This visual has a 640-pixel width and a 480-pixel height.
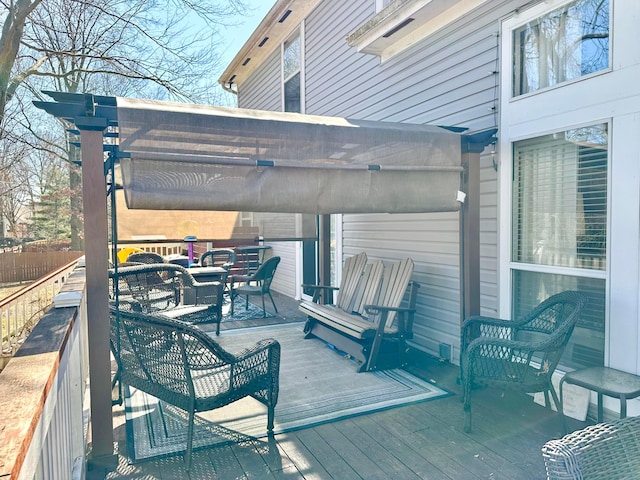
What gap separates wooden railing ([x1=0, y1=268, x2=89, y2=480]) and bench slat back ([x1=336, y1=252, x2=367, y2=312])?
304 cm

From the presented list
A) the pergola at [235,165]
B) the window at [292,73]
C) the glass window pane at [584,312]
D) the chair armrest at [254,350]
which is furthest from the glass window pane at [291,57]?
the chair armrest at [254,350]

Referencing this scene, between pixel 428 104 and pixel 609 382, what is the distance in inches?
121

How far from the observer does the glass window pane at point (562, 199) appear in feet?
9.52

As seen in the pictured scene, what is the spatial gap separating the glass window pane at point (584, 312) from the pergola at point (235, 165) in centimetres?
51

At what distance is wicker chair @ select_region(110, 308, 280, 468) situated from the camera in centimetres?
253

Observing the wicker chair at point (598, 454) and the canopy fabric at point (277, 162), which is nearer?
the wicker chair at point (598, 454)

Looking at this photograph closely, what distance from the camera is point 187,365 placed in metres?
2.54

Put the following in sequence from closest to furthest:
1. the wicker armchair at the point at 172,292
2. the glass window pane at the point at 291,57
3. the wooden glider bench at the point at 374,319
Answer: the wooden glider bench at the point at 374,319 → the wicker armchair at the point at 172,292 → the glass window pane at the point at 291,57

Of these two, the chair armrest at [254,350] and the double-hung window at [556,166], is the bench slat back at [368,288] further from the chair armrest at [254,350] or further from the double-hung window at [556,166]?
the chair armrest at [254,350]

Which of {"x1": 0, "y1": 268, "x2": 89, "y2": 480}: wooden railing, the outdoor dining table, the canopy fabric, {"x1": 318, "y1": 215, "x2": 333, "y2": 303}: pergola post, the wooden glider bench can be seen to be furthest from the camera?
{"x1": 318, "y1": 215, "x2": 333, "y2": 303}: pergola post

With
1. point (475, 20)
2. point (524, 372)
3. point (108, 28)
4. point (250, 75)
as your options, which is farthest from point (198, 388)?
point (108, 28)

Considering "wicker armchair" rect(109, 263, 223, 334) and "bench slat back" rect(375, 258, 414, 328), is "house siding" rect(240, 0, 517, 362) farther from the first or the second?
"wicker armchair" rect(109, 263, 223, 334)

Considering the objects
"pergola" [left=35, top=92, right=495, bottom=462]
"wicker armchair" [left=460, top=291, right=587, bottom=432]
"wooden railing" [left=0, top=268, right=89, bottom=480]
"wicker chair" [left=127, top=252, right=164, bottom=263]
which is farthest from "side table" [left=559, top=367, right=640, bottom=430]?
"wicker chair" [left=127, top=252, right=164, bottom=263]

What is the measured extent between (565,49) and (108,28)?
33.1ft
